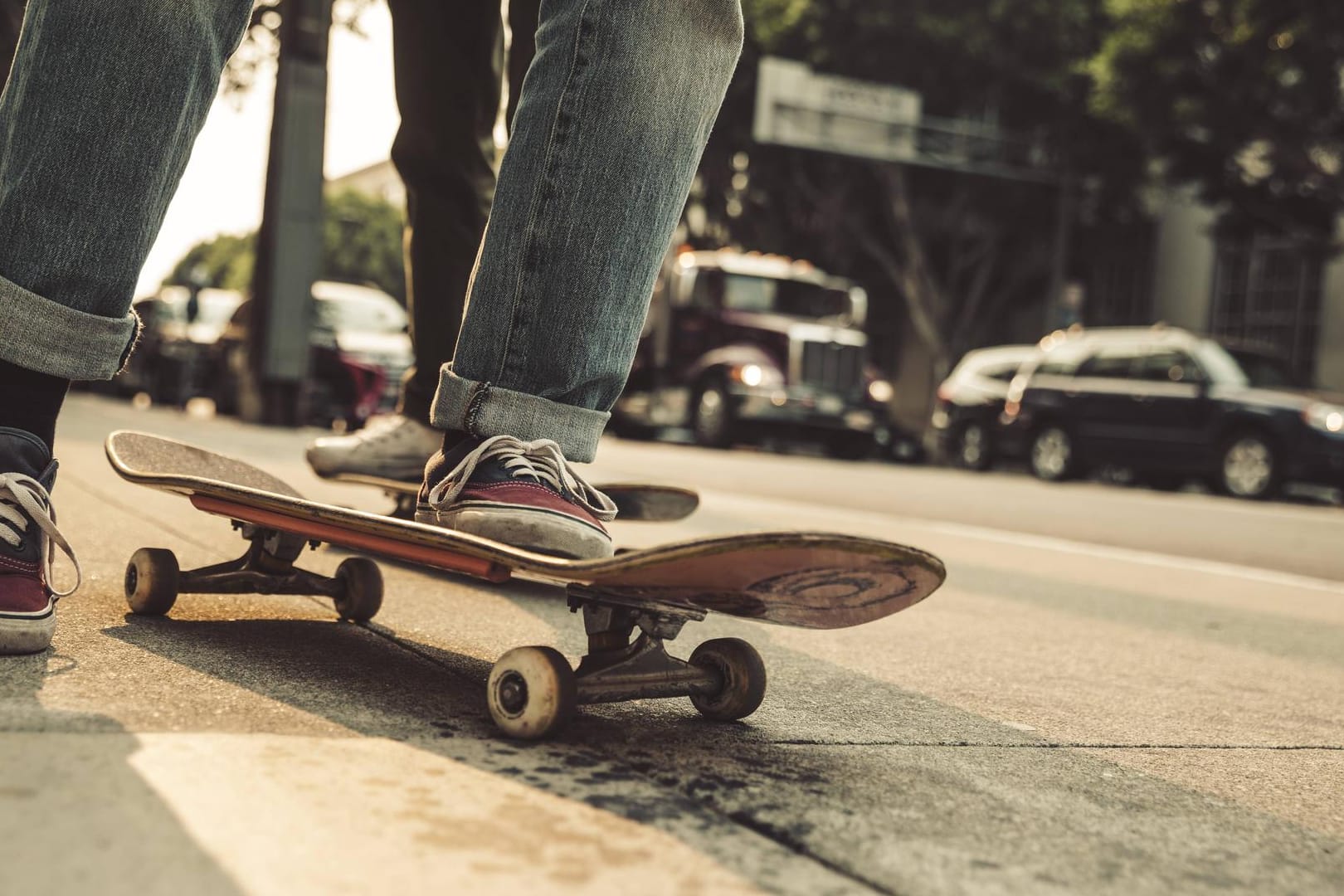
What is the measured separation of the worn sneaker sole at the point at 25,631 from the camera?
65.2 inches

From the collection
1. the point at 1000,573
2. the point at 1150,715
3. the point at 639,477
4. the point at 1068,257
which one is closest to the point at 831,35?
the point at 1068,257

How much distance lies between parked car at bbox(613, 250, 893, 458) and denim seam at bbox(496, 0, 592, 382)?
15.1m

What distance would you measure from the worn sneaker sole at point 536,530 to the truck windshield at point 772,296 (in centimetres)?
1603

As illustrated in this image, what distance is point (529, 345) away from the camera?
1806 mm

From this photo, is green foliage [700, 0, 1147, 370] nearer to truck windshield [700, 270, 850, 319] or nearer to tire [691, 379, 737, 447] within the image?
truck windshield [700, 270, 850, 319]

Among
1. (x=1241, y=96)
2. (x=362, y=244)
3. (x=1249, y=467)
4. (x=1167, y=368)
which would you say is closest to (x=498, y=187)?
(x=1249, y=467)

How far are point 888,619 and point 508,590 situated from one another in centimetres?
72

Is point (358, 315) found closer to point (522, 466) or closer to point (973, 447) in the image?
point (973, 447)

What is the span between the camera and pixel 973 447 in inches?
728

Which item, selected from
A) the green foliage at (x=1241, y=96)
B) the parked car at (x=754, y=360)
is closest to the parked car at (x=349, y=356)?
the parked car at (x=754, y=360)

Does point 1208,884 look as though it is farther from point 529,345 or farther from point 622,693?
point 529,345

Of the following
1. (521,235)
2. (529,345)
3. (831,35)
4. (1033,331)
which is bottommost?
(529,345)

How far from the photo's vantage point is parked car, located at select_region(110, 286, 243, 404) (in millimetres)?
16172

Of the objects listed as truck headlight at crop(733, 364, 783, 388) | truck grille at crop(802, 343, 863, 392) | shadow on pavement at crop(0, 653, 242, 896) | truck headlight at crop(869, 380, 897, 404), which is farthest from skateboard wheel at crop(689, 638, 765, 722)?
truck headlight at crop(869, 380, 897, 404)
